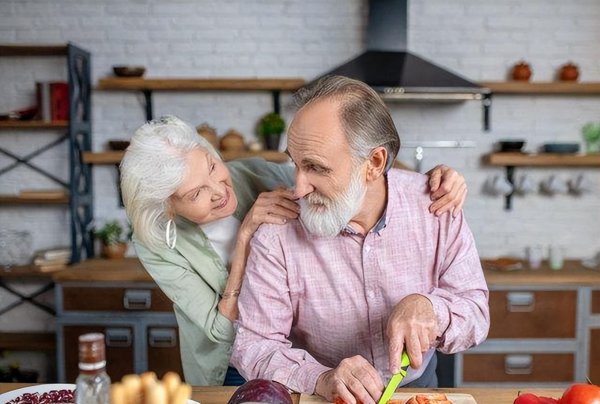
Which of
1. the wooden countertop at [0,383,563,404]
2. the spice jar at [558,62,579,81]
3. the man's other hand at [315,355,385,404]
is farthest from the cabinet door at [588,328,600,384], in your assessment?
the man's other hand at [315,355,385,404]

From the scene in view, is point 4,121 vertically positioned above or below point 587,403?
above

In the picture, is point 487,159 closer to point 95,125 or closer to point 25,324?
point 95,125

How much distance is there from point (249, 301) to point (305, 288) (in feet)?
0.52

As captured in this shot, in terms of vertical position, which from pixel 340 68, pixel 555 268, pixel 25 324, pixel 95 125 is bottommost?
pixel 25 324

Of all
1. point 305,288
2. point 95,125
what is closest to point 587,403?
point 305,288

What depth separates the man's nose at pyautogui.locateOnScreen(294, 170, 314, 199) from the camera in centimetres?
149

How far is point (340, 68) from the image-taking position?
345cm

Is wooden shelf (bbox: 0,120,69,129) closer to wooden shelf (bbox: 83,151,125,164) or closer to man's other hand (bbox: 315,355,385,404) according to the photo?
wooden shelf (bbox: 83,151,125,164)

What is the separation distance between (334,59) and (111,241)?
189 centimetres

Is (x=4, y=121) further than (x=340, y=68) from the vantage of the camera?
Yes

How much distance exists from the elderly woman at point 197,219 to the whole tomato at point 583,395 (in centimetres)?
61

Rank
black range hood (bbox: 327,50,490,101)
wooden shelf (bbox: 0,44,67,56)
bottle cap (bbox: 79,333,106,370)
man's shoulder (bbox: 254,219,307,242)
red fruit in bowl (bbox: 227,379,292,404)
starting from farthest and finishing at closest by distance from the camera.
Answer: wooden shelf (bbox: 0,44,67,56)
black range hood (bbox: 327,50,490,101)
man's shoulder (bbox: 254,219,307,242)
red fruit in bowl (bbox: 227,379,292,404)
bottle cap (bbox: 79,333,106,370)

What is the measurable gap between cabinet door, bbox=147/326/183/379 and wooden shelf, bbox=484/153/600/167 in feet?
7.29

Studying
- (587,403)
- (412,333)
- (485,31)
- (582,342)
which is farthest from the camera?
(485,31)
